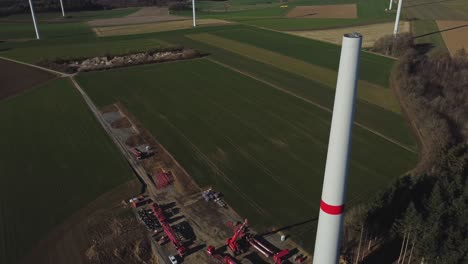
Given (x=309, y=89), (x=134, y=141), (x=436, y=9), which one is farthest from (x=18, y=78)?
(x=436, y=9)

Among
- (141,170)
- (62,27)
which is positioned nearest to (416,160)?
(141,170)

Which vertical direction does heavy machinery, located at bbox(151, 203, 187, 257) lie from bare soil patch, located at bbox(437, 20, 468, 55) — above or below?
below

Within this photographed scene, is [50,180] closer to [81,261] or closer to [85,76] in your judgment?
[81,261]

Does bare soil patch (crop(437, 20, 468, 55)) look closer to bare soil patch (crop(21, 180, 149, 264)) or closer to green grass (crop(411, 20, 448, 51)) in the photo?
green grass (crop(411, 20, 448, 51))

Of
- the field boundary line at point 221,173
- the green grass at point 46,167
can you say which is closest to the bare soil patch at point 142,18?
the green grass at point 46,167

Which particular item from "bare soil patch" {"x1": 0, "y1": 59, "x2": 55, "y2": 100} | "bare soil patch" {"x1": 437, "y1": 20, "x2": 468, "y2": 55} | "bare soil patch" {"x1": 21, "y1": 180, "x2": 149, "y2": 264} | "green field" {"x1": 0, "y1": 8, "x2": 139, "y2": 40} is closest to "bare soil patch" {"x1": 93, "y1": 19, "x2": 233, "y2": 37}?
Result: "green field" {"x1": 0, "y1": 8, "x2": 139, "y2": 40}

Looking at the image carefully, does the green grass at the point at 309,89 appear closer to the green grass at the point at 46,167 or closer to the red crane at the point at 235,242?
the red crane at the point at 235,242
